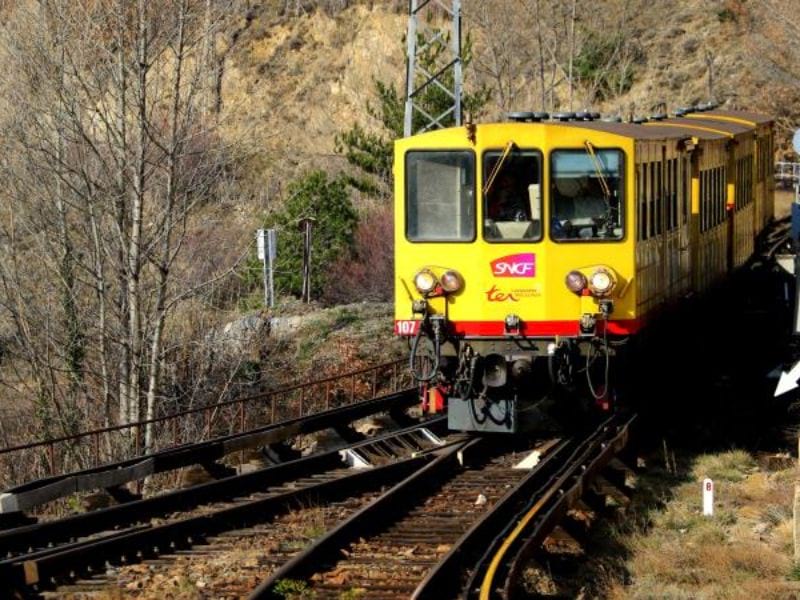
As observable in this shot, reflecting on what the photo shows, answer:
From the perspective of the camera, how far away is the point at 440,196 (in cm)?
1390

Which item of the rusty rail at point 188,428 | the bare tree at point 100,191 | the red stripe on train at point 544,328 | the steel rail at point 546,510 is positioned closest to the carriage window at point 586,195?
the red stripe on train at point 544,328

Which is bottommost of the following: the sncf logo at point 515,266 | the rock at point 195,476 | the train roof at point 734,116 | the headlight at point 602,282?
the rock at point 195,476

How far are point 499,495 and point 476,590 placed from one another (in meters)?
3.41

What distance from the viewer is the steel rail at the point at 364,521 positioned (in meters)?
8.73

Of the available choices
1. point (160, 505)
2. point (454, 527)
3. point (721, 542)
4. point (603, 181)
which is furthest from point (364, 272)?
point (454, 527)

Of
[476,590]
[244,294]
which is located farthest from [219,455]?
[244,294]

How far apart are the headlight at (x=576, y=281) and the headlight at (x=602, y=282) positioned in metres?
0.10

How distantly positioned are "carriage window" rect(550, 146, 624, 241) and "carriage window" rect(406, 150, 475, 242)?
835 mm

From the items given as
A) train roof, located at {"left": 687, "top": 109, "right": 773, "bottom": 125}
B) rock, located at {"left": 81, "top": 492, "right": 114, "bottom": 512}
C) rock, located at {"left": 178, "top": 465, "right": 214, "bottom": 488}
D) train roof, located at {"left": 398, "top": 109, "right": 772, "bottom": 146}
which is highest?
train roof, located at {"left": 687, "top": 109, "right": 773, "bottom": 125}

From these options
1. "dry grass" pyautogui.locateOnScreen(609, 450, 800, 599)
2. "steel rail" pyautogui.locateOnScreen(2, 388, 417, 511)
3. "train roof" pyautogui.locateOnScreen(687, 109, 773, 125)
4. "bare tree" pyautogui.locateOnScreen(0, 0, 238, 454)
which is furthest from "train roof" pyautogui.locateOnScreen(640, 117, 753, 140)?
"bare tree" pyautogui.locateOnScreen(0, 0, 238, 454)

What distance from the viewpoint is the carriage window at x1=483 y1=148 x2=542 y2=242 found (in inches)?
535

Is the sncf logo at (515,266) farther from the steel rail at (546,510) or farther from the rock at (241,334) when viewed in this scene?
the rock at (241,334)

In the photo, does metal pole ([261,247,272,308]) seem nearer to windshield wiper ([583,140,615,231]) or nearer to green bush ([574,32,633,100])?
windshield wiper ([583,140,615,231])

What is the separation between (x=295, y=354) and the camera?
83.3ft
